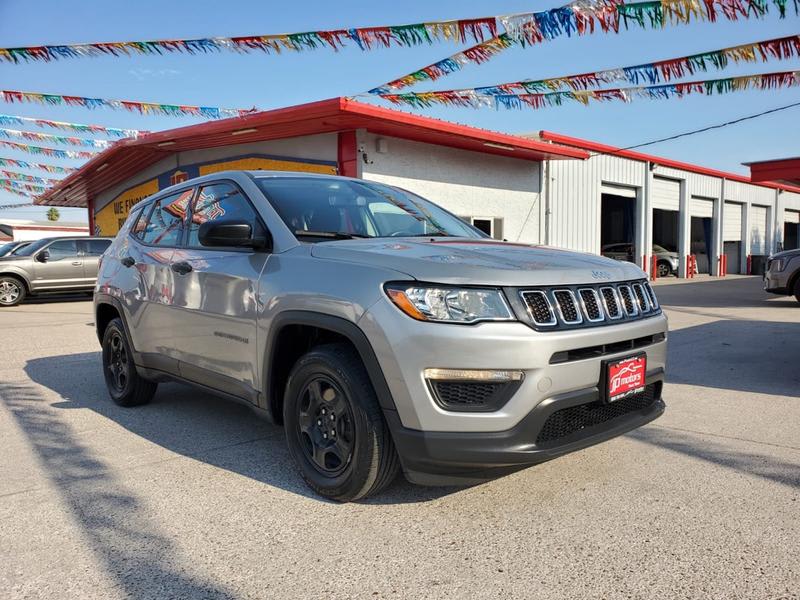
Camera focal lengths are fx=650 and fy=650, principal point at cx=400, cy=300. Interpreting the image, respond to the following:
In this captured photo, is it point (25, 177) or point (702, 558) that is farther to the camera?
point (25, 177)

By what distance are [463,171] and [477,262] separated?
1410 cm

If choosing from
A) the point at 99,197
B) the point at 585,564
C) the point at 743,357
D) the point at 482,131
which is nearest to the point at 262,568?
the point at 585,564

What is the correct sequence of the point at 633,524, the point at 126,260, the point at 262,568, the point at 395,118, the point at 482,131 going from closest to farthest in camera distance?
the point at 262,568 < the point at 633,524 < the point at 126,260 < the point at 395,118 < the point at 482,131

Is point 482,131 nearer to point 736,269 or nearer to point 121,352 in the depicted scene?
point 121,352

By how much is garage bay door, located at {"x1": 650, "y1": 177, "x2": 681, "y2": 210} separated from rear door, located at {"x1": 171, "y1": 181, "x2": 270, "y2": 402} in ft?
75.4

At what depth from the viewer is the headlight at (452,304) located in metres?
2.74

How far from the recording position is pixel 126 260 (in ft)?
16.4

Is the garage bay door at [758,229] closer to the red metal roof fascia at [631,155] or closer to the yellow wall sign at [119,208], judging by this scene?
the red metal roof fascia at [631,155]

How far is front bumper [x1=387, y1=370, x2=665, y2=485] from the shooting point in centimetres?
271

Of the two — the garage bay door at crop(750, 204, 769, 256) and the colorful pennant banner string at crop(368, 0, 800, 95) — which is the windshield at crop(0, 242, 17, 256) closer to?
the colorful pennant banner string at crop(368, 0, 800, 95)

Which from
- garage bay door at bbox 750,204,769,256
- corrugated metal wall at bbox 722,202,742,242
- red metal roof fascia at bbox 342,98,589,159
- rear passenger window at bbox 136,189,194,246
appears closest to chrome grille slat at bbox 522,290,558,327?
rear passenger window at bbox 136,189,194,246

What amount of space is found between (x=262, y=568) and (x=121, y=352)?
3.19 meters

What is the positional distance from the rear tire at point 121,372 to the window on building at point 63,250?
12.0 meters

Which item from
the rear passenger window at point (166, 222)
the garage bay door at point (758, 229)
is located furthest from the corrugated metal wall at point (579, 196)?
the rear passenger window at point (166, 222)
